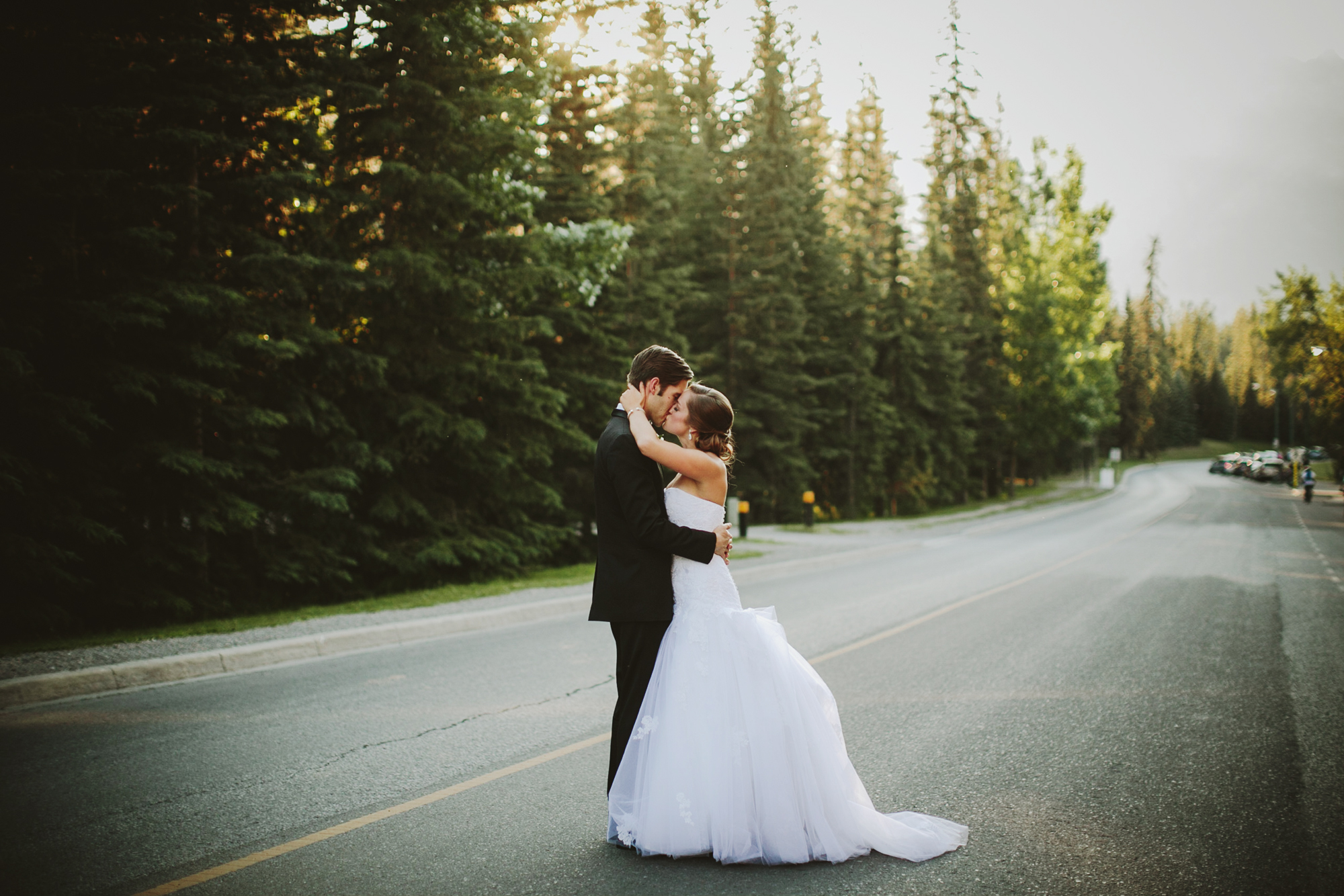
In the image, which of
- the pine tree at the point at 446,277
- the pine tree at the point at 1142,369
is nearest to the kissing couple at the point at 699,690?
the pine tree at the point at 446,277

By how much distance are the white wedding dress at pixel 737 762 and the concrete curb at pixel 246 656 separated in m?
5.53

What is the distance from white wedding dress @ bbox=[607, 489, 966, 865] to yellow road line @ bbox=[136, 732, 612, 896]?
1.22 meters

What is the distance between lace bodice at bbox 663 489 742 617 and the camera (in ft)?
12.8

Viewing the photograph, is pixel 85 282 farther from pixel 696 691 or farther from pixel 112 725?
pixel 696 691

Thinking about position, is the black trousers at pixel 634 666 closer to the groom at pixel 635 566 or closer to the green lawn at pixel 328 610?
the groom at pixel 635 566

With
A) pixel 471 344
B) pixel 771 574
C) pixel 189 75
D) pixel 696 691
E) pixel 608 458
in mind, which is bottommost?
pixel 771 574

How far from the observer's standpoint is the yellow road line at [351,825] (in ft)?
11.7

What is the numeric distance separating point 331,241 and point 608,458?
1051 cm

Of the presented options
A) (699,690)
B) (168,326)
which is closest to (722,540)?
(699,690)

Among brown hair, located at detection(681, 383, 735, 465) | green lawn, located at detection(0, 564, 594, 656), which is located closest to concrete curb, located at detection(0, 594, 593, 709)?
green lawn, located at detection(0, 564, 594, 656)

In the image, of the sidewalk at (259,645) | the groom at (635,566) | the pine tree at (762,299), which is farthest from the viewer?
the pine tree at (762,299)

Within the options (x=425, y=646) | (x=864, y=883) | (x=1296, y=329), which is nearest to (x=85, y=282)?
(x=425, y=646)

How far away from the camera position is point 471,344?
1410 centimetres

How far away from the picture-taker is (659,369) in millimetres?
3881
